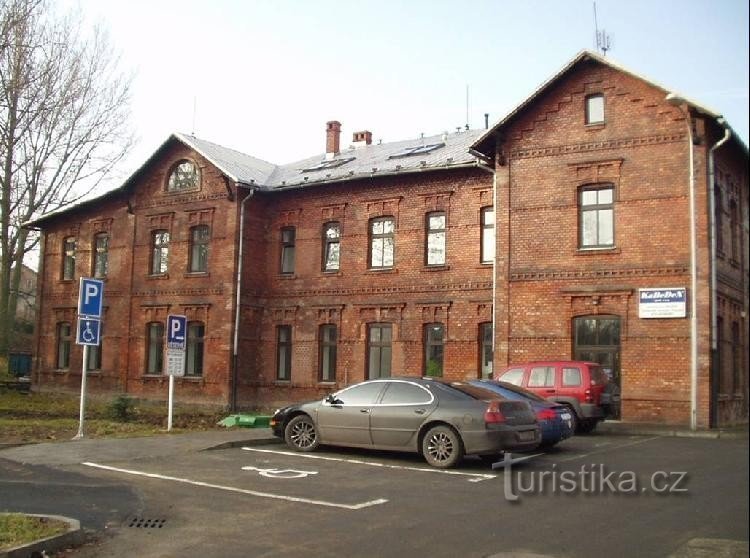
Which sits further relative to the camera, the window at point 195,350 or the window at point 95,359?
the window at point 95,359

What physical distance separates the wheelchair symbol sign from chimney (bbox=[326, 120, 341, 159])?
59.6 feet

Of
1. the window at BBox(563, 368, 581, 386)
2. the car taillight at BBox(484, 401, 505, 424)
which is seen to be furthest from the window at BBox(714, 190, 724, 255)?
the car taillight at BBox(484, 401, 505, 424)

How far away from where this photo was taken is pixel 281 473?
39.8 ft

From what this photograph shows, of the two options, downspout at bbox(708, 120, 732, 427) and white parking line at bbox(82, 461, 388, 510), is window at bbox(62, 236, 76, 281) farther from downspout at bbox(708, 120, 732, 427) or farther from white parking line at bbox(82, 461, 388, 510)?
downspout at bbox(708, 120, 732, 427)

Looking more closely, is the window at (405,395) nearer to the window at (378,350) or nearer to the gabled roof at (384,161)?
the gabled roof at (384,161)

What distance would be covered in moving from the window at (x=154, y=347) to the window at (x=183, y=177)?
5272 mm

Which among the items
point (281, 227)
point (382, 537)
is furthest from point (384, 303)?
point (382, 537)

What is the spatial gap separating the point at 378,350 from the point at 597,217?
8.69 m

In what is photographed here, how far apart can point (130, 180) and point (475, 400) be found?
22356mm

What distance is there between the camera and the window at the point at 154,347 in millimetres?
30531

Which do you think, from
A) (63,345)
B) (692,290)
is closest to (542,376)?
(692,290)

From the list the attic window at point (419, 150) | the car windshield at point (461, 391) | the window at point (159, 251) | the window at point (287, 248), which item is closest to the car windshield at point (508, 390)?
the car windshield at point (461, 391)

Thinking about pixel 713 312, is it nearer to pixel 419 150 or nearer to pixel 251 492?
pixel 419 150

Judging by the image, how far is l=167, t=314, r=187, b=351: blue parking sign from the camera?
18188mm
